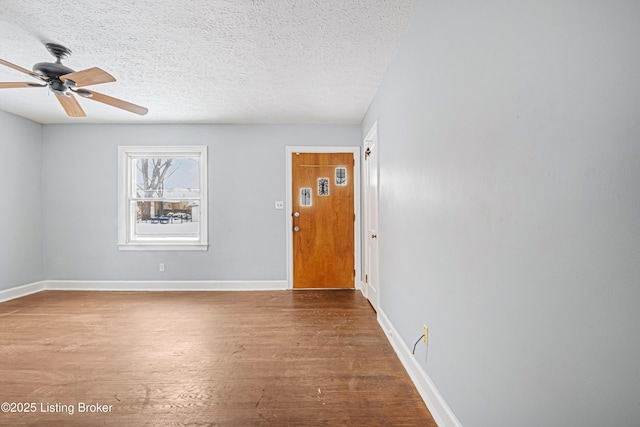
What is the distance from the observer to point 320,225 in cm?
439

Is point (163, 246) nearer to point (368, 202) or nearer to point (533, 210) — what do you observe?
point (368, 202)

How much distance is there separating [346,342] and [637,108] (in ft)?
8.01

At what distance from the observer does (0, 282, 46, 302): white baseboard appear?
12.6ft

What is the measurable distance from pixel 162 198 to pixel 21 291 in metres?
2.23

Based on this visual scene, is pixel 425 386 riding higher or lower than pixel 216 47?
lower

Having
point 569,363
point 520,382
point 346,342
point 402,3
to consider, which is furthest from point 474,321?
point 402,3

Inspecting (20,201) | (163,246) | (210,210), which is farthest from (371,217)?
(20,201)

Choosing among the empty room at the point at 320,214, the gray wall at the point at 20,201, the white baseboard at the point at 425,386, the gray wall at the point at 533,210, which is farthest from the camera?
the gray wall at the point at 20,201

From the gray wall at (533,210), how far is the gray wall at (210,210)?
299 cm

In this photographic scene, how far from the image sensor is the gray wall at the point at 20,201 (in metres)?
3.85

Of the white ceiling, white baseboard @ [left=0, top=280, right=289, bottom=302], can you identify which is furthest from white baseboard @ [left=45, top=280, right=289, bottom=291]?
the white ceiling

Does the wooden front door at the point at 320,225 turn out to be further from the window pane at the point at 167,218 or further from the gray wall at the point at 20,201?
the gray wall at the point at 20,201

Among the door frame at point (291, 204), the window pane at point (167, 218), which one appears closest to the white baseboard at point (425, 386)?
the door frame at point (291, 204)

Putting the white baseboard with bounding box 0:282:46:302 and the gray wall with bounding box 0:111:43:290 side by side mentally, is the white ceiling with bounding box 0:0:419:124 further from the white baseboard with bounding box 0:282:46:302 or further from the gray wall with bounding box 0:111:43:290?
the white baseboard with bounding box 0:282:46:302
